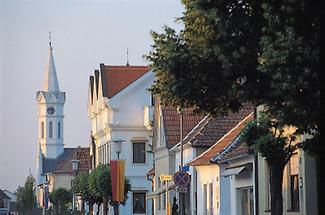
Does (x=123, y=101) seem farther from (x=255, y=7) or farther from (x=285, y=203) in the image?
(x=255, y=7)

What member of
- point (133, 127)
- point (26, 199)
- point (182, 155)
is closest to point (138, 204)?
point (133, 127)

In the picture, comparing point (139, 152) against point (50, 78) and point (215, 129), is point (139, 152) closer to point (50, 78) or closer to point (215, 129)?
point (215, 129)

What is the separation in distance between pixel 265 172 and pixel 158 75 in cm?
1044

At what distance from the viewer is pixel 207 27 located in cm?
2034

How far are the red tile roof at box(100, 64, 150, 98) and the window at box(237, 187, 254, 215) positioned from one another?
138ft

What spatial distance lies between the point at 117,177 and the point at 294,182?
23396mm

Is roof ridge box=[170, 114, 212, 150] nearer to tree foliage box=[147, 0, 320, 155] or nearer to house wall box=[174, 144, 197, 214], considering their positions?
house wall box=[174, 144, 197, 214]

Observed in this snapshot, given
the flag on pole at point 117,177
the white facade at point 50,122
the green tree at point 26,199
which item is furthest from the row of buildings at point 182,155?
the white facade at point 50,122

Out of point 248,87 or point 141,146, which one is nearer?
point 248,87

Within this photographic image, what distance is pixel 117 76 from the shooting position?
80.7 m

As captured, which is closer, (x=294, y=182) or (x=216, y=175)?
(x=294, y=182)

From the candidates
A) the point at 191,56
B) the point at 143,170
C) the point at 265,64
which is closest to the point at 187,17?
the point at 191,56

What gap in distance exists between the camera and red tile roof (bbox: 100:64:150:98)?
3093 inches

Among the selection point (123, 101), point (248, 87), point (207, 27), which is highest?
point (123, 101)
